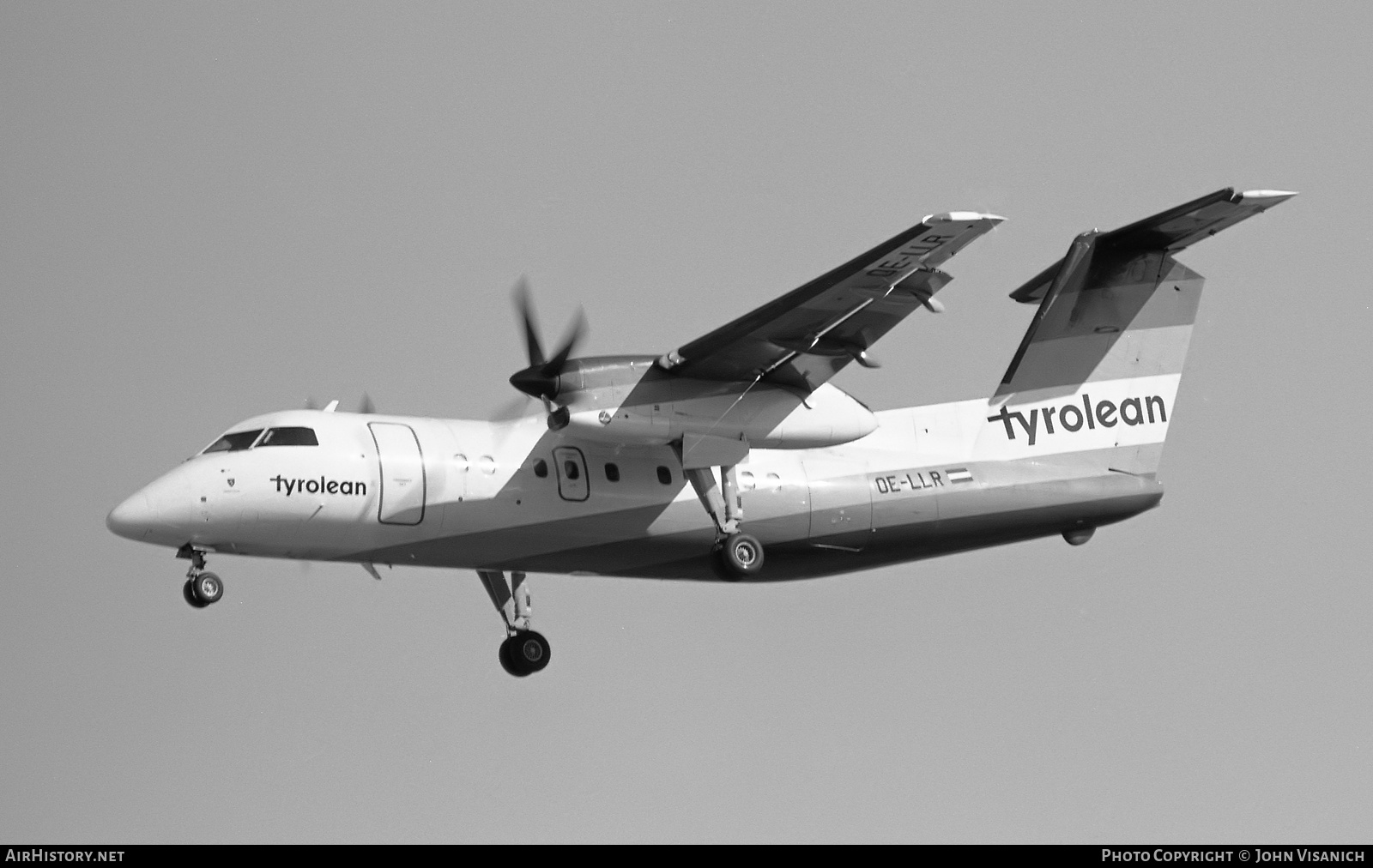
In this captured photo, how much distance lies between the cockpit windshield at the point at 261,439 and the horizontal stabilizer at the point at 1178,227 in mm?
8609

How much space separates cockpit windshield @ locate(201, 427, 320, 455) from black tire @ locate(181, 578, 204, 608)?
1.32 meters

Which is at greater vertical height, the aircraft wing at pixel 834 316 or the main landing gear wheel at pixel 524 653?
the aircraft wing at pixel 834 316

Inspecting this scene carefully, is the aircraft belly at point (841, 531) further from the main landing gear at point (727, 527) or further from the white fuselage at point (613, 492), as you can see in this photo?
the main landing gear at point (727, 527)

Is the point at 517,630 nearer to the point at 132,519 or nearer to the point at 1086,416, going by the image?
the point at 132,519

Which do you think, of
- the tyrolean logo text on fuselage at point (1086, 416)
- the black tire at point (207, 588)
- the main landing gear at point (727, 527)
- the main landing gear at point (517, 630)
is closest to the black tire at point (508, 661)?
the main landing gear at point (517, 630)

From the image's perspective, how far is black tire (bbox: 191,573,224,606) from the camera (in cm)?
1766

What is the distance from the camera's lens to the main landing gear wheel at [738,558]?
63.9ft

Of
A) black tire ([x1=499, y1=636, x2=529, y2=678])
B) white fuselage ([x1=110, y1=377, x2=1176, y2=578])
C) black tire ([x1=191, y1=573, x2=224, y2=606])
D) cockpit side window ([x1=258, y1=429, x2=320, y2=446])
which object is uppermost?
Answer: cockpit side window ([x1=258, y1=429, x2=320, y2=446])

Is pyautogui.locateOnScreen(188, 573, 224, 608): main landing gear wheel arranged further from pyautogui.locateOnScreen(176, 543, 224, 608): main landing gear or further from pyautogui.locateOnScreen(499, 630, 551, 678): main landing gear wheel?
pyautogui.locateOnScreen(499, 630, 551, 678): main landing gear wheel

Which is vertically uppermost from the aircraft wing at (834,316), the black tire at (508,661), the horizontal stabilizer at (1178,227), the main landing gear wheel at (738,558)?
the horizontal stabilizer at (1178,227)

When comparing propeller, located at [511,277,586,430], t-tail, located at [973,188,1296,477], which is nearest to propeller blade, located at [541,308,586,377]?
propeller, located at [511,277,586,430]

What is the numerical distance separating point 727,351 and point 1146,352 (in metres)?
5.73

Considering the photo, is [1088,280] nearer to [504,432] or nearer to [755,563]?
[755,563]

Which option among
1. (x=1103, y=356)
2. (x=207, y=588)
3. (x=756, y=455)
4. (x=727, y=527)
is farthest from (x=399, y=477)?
(x=1103, y=356)
